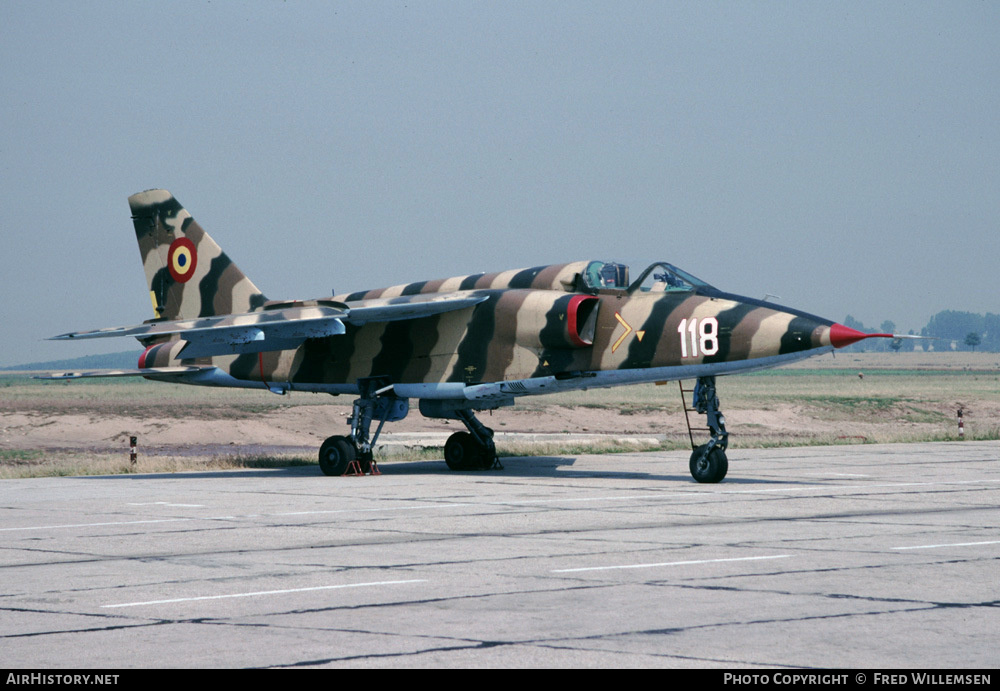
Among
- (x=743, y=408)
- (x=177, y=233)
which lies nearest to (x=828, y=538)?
(x=177, y=233)

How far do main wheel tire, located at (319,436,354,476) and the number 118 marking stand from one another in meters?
6.73

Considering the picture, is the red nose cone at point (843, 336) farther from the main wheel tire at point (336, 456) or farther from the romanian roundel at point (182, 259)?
the romanian roundel at point (182, 259)

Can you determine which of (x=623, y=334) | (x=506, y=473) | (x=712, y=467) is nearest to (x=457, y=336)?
(x=506, y=473)

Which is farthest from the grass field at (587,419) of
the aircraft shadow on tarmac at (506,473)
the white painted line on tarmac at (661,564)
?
the white painted line on tarmac at (661,564)

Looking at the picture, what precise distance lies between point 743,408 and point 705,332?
36.5 metres

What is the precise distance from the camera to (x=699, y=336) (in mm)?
18891

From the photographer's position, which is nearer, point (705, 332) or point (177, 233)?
point (705, 332)

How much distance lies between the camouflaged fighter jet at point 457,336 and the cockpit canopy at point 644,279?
0.08 ft

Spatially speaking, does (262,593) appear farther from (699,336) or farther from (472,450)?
(472,450)

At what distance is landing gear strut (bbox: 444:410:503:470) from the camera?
24.0 metres

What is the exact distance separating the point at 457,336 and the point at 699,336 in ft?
16.4

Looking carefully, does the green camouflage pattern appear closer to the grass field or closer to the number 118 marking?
the number 118 marking

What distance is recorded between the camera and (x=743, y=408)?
5441 cm
